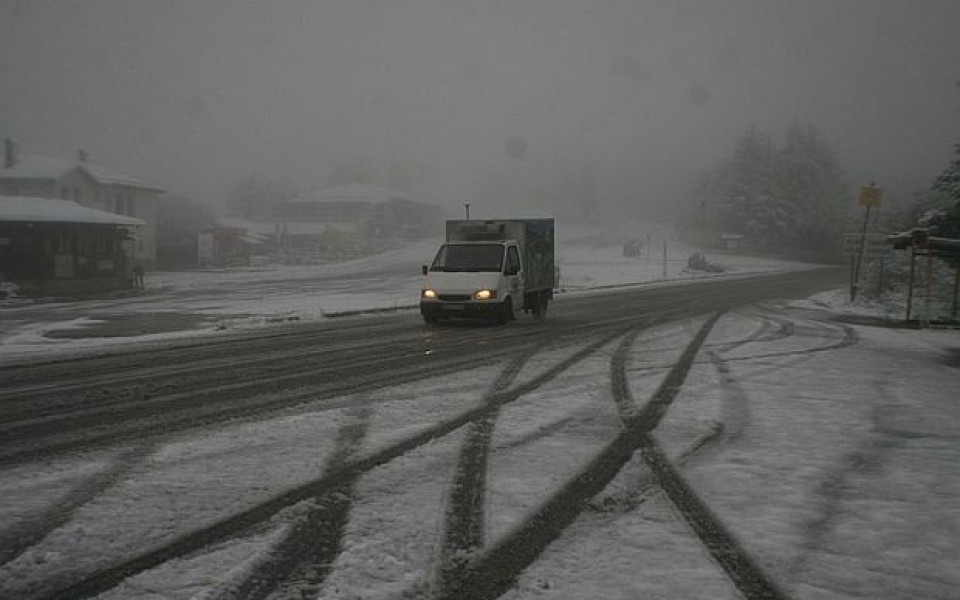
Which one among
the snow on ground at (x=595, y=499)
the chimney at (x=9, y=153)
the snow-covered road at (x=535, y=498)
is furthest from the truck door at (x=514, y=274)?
the chimney at (x=9, y=153)

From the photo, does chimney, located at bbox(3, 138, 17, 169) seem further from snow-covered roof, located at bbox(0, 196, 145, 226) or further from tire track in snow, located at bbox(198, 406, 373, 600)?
tire track in snow, located at bbox(198, 406, 373, 600)

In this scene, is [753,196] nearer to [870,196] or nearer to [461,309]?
[870,196]

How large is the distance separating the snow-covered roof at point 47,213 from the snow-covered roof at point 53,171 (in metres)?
14.8

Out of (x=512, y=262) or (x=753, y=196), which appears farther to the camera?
(x=753, y=196)

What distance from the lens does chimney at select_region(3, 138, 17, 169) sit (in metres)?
54.1

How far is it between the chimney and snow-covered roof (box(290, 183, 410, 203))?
4876 centimetres

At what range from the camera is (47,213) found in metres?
34.9

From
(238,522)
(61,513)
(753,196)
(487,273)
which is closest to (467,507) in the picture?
(238,522)

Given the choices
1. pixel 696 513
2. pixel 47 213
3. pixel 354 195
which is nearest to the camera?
pixel 696 513

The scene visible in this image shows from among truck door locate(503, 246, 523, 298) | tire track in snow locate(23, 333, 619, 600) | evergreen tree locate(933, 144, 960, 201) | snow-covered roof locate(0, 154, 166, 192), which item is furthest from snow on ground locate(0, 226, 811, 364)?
evergreen tree locate(933, 144, 960, 201)

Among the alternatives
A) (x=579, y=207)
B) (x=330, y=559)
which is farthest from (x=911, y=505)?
(x=579, y=207)

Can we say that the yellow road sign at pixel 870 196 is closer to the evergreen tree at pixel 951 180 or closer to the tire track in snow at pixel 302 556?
the evergreen tree at pixel 951 180

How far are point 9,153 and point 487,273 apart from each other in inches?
2105

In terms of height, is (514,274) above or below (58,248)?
below
